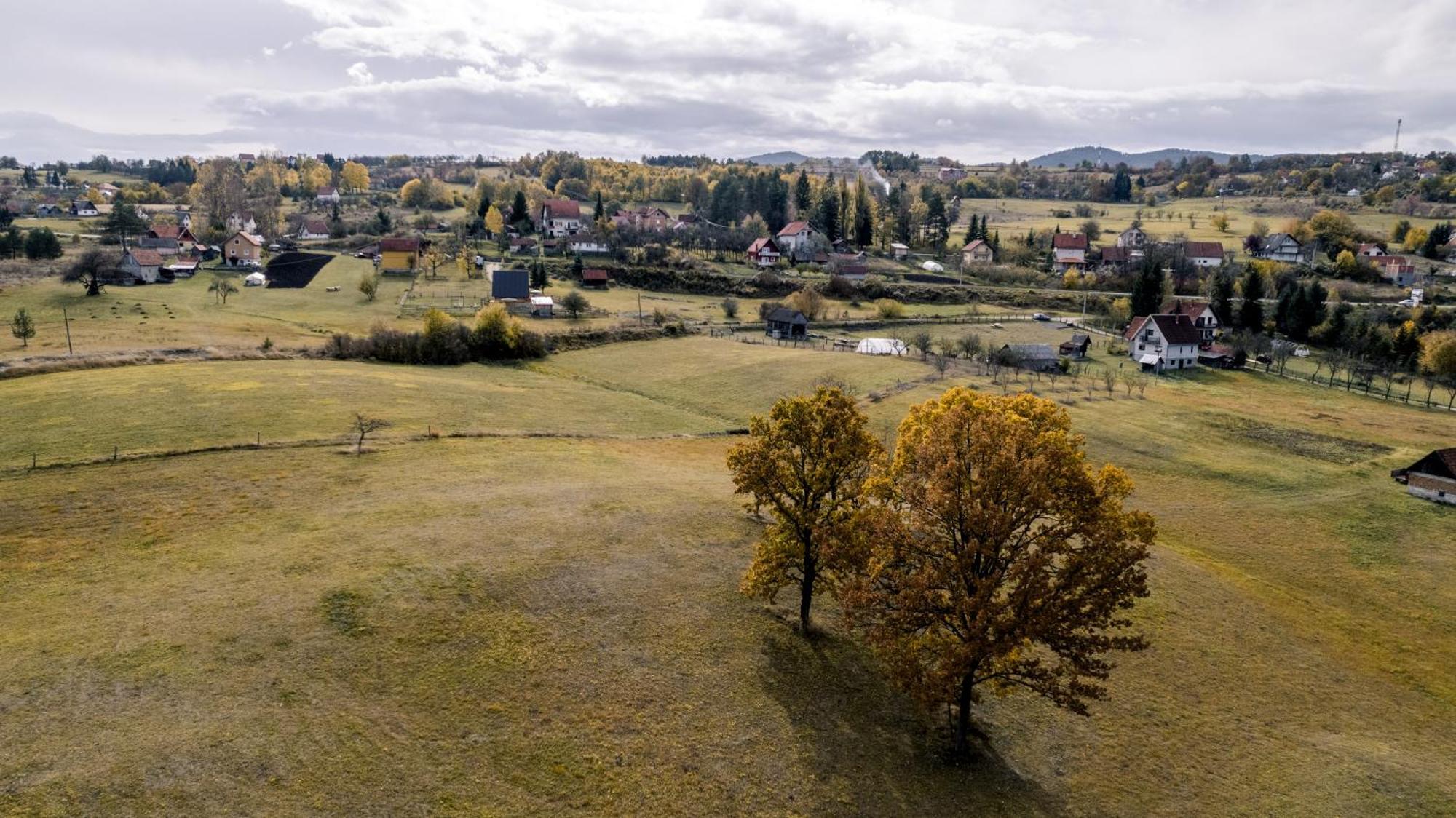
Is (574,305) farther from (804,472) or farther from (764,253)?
(804,472)

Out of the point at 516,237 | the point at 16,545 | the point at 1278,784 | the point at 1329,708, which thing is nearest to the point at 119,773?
the point at 16,545

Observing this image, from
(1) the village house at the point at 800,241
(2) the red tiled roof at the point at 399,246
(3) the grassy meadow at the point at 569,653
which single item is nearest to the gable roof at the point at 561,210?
(2) the red tiled roof at the point at 399,246

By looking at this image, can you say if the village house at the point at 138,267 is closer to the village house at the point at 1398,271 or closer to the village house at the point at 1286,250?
the village house at the point at 1286,250

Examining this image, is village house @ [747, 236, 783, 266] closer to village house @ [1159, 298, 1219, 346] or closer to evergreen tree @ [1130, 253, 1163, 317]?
evergreen tree @ [1130, 253, 1163, 317]

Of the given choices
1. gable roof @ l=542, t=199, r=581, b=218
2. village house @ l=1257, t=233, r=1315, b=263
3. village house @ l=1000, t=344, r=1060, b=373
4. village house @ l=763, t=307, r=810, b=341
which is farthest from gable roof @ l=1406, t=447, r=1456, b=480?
gable roof @ l=542, t=199, r=581, b=218

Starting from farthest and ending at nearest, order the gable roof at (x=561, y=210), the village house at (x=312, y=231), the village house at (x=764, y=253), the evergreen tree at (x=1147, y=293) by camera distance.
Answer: the gable roof at (x=561, y=210) → the village house at (x=312, y=231) → the village house at (x=764, y=253) → the evergreen tree at (x=1147, y=293)
